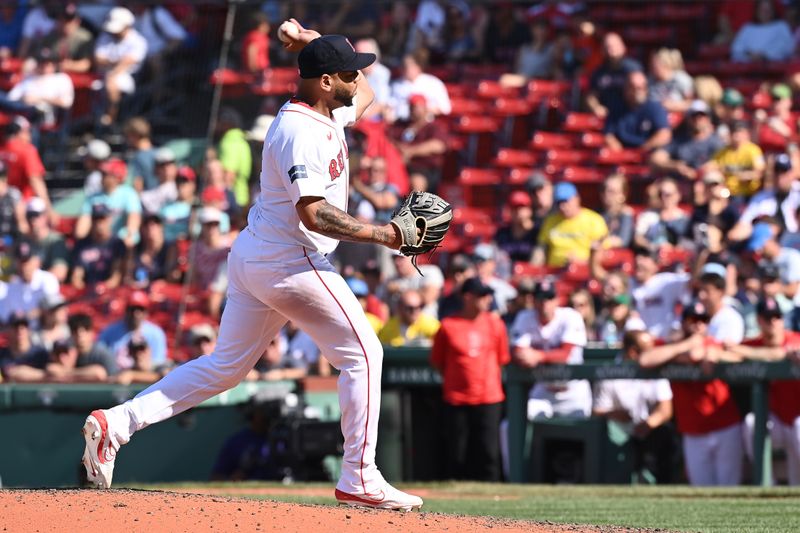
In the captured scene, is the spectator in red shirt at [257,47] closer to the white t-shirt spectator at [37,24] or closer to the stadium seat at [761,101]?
the white t-shirt spectator at [37,24]

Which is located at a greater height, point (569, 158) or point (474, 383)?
point (569, 158)

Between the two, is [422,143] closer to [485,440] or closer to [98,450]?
[485,440]

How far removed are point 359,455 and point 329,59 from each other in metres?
1.40

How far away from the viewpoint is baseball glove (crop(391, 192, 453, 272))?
16.7 feet

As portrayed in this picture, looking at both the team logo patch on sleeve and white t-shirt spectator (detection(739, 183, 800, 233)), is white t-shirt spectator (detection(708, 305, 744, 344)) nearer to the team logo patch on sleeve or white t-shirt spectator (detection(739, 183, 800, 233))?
white t-shirt spectator (detection(739, 183, 800, 233))

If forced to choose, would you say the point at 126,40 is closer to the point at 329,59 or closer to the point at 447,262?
the point at 447,262

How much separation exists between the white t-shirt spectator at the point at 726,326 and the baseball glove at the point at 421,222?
4.24m

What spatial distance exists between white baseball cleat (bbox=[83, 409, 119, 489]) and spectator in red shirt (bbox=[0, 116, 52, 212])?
27.6 feet

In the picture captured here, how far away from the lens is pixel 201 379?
17.6 ft

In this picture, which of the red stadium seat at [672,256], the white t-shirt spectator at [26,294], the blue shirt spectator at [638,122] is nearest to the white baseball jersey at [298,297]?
the red stadium seat at [672,256]

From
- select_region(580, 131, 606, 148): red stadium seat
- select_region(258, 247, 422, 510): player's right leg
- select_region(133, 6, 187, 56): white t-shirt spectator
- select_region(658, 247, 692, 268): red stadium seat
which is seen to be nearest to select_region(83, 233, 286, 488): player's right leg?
select_region(258, 247, 422, 510): player's right leg

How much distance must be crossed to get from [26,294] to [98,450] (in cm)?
705

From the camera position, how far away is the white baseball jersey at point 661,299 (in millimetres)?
10109

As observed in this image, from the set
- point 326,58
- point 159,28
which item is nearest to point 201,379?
point 326,58
